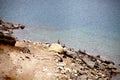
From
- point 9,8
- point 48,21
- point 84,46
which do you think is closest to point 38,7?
point 9,8

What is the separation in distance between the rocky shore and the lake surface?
250 cm

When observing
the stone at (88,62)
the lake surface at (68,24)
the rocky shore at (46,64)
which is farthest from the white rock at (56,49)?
the lake surface at (68,24)

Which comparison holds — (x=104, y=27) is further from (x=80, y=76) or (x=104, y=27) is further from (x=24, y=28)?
(x=80, y=76)

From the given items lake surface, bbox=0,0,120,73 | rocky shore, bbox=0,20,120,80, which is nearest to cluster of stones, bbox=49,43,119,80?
rocky shore, bbox=0,20,120,80

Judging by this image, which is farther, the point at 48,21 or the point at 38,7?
the point at 38,7

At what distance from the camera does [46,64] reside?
10.6m

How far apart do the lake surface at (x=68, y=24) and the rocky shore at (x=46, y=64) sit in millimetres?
2500

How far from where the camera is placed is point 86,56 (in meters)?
13.1

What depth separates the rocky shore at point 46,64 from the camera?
9.46 m

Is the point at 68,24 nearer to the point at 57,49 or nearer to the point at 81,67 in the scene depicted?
the point at 57,49

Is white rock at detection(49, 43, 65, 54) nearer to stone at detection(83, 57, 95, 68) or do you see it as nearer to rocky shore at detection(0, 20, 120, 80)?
rocky shore at detection(0, 20, 120, 80)

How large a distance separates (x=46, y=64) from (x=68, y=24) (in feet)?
38.5

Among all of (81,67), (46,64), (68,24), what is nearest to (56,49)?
(81,67)

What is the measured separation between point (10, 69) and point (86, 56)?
491 centimetres
